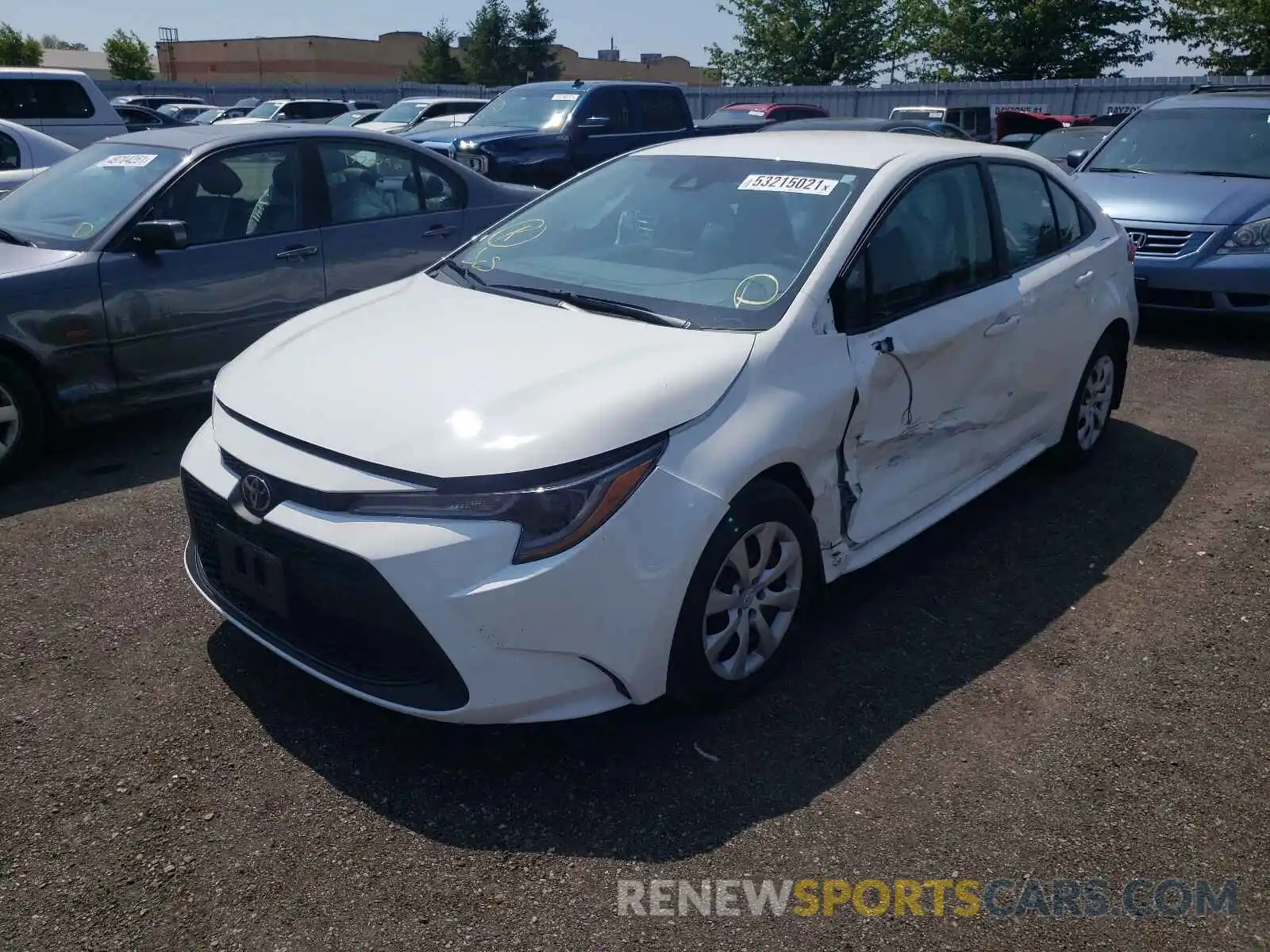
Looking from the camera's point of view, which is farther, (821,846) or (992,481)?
(992,481)

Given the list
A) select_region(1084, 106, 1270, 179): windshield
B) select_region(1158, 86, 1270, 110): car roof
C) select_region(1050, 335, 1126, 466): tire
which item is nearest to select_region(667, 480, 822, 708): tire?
select_region(1050, 335, 1126, 466): tire

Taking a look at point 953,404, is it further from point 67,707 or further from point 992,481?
point 67,707

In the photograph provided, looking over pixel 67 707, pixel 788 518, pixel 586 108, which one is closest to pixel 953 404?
pixel 788 518

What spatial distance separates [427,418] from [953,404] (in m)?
2.08

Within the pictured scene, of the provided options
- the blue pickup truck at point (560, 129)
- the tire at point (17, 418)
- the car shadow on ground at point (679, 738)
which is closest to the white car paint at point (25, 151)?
the blue pickup truck at point (560, 129)

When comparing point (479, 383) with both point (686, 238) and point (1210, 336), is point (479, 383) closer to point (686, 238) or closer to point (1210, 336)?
point (686, 238)

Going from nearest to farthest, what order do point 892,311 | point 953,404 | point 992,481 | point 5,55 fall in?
point 892,311, point 953,404, point 992,481, point 5,55

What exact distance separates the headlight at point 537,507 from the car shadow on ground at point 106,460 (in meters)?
2.90

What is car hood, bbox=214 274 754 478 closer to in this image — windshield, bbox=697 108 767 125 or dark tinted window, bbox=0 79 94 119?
dark tinted window, bbox=0 79 94 119

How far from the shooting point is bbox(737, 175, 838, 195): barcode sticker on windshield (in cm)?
388

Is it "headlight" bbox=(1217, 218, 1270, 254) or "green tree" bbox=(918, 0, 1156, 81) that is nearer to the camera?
"headlight" bbox=(1217, 218, 1270, 254)

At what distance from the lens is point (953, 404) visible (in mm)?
4105

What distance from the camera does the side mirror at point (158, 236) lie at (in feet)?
Result: 17.4

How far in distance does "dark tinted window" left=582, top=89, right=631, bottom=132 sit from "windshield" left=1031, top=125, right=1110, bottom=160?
4.79 meters
